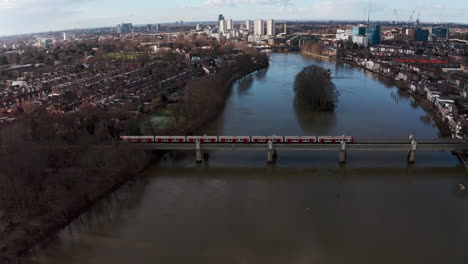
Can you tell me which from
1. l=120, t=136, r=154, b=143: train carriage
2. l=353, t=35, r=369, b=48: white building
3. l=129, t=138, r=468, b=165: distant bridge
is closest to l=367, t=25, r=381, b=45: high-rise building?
l=353, t=35, r=369, b=48: white building

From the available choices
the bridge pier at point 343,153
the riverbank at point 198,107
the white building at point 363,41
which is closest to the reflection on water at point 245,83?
the riverbank at point 198,107

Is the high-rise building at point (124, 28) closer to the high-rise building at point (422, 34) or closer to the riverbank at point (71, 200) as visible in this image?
the high-rise building at point (422, 34)

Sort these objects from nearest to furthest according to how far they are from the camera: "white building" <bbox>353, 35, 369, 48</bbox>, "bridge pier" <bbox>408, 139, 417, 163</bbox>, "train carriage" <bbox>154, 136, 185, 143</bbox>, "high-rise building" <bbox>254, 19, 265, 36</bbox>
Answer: "bridge pier" <bbox>408, 139, 417, 163</bbox>, "train carriage" <bbox>154, 136, 185, 143</bbox>, "white building" <bbox>353, 35, 369, 48</bbox>, "high-rise building" <bbox>254, 19, 265, 36</bbox>

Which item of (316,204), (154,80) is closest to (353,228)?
(316,204)

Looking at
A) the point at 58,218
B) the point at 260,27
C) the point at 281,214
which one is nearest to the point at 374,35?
→ the point at 260,27

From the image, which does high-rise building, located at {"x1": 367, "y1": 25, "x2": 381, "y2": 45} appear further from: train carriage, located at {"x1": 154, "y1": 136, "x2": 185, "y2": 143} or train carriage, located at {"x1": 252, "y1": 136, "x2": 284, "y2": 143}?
train carriage, located at {"x1": 154, "y1": 136, "x2": 185, "y2": 143}

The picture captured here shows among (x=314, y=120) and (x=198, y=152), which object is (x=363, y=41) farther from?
(x=198, y=152)
